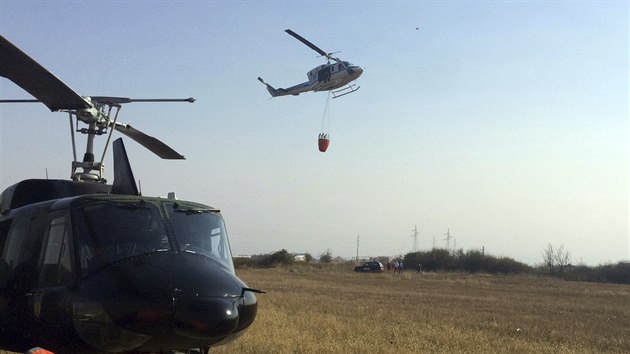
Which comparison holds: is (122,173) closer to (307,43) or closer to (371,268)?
(307,43)

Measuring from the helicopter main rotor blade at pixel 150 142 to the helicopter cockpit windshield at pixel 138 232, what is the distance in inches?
151

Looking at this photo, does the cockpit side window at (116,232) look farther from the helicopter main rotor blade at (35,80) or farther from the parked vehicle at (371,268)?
the parked vehicle at (371,268)

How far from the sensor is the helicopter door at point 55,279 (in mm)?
7195

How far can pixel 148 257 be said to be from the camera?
7.28 m

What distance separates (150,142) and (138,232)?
15.3 ft

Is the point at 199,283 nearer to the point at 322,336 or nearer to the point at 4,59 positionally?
the point at 4,59

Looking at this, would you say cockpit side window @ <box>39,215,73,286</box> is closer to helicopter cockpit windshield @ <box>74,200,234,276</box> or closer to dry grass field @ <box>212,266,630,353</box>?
helicopter cockpit windshield @ <box>74,200,234,276</box>

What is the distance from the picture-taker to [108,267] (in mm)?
7152

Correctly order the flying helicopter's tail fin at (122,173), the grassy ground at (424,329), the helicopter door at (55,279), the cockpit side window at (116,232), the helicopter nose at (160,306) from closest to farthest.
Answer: the helicopter nose at (160,306) < the helicopter door at (55,279) < the cockpit side window at (116,232) < the flying helicopter's tail fin at (122,173) < the grassy ground at (424,329)

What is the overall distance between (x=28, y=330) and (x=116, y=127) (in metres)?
4.72

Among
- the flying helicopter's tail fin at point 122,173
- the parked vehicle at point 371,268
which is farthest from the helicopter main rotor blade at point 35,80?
the parked vehicle at point 371,268

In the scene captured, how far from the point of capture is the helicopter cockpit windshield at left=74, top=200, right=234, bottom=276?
7383mm

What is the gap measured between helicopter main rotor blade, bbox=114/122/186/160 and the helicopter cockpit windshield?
3846mm

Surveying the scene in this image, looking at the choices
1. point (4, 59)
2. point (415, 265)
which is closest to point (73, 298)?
point (4, 59)
